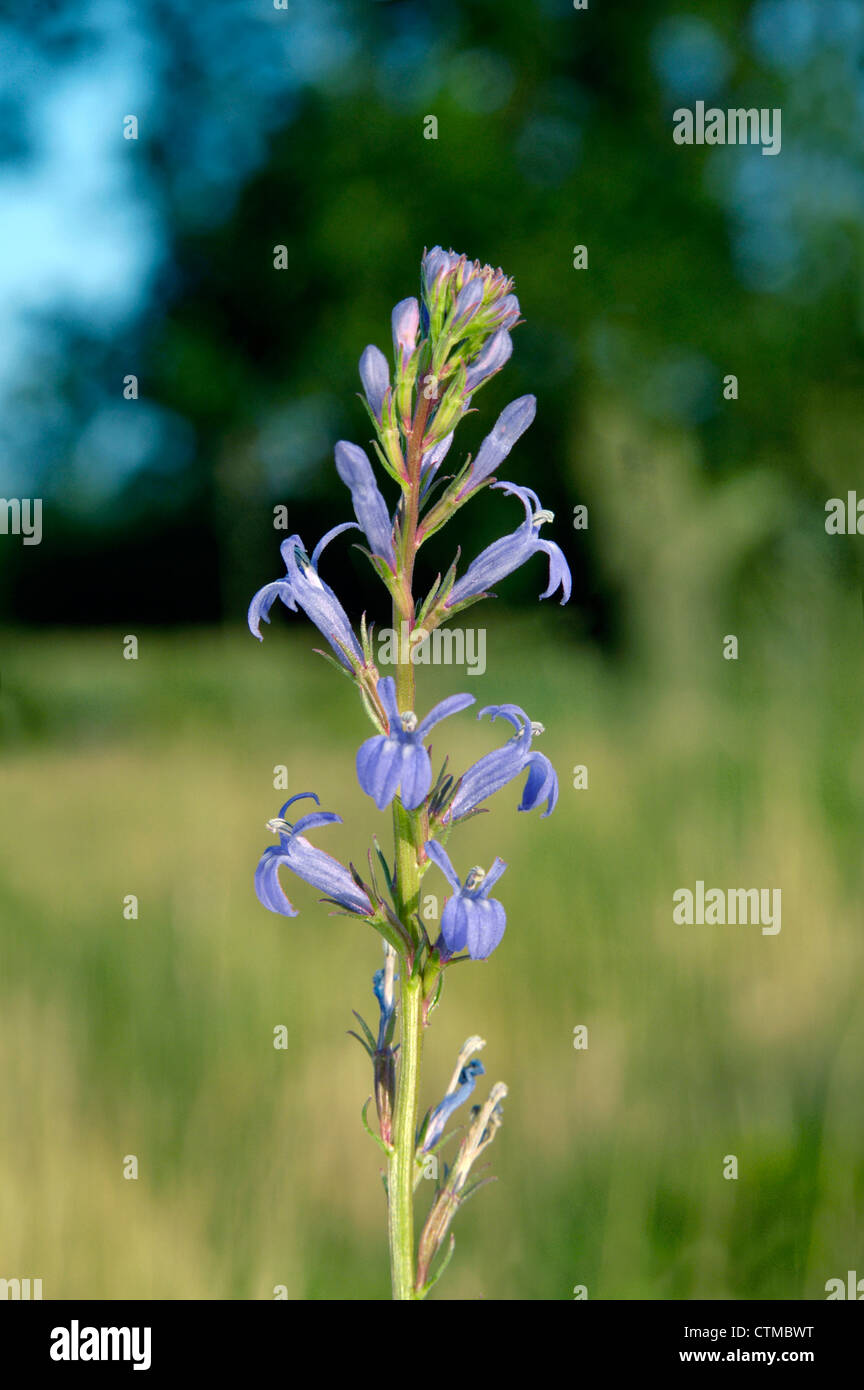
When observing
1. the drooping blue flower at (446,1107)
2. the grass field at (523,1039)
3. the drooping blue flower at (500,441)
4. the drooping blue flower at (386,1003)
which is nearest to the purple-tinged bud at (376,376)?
the drooping blue flower at (500,441)

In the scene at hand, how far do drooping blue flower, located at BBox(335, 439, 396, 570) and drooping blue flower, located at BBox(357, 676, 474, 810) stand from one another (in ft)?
0.55

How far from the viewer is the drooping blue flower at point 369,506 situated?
1161 millimetres

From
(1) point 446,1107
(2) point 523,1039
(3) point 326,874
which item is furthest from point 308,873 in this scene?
(2) point 523,1039

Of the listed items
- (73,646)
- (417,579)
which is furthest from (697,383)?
(73,646)

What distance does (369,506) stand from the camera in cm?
116

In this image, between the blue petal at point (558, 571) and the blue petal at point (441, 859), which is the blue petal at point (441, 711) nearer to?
the blue petal at point (441, 859)

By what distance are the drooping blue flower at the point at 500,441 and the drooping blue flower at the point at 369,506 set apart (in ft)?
0.32

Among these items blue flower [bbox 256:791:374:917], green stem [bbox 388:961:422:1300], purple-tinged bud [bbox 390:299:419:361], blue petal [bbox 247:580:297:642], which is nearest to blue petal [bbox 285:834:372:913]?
blue flower [bbox 256:791:374:917]

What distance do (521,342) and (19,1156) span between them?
16008mm

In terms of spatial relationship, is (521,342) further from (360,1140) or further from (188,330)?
(360,1140)

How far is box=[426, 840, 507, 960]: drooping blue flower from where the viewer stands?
3.36 ft

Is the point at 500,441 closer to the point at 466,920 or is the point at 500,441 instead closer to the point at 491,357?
the point at 491,357

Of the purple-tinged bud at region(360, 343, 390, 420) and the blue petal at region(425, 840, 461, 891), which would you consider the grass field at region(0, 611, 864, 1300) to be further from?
the purple-tinged bud at region(360, 343, 390, 420)

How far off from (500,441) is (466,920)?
20.9 inches
